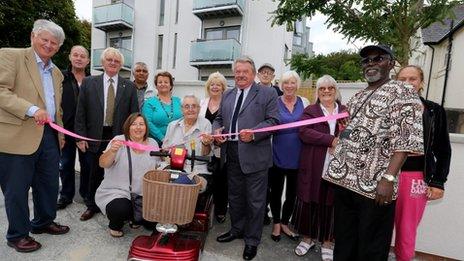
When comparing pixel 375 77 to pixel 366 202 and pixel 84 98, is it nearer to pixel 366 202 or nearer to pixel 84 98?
pixel 366 202

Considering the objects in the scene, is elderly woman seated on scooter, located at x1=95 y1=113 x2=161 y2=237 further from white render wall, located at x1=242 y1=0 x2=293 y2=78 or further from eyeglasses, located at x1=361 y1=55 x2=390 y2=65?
white render wall, located at x1=242 y1=0 x2=293 y2=78

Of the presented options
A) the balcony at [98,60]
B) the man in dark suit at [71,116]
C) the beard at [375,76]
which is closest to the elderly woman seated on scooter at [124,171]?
the man in dark suit at [71,116]

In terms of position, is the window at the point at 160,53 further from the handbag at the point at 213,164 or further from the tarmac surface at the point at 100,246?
the handbag at the point at 213,164

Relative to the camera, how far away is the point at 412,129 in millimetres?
2105

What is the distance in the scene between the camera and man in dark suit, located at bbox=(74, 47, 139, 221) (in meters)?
3.76

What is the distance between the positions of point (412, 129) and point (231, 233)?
2.30 meters

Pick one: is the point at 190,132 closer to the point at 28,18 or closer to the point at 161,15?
the point at 161,15

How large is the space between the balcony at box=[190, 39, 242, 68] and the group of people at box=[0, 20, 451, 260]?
11200 mm

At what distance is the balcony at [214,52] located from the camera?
1527 centimetres

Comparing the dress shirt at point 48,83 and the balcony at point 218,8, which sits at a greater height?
the balcony at point 218,8

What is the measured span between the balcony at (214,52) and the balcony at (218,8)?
1607 mm

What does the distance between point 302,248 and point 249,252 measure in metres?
0.63

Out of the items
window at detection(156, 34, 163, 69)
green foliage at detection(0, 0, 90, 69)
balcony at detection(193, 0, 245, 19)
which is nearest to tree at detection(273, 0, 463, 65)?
balcony at detection(193, 0, 245, 19)

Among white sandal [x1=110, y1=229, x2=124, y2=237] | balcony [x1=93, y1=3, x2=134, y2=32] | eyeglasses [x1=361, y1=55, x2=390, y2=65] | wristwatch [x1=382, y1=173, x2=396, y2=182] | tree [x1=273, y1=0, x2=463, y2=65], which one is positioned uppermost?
balcony [x1=93, y1=3, x2=134, y2=32]
